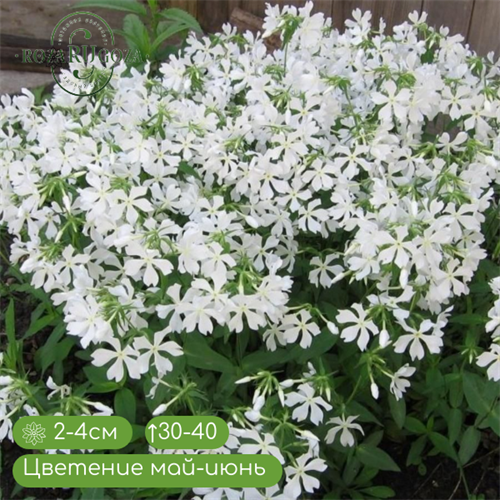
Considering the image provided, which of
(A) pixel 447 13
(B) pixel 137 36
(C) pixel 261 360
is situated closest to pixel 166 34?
(B) pixel 137 36

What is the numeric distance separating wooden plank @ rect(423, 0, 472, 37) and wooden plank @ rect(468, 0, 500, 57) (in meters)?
0.03

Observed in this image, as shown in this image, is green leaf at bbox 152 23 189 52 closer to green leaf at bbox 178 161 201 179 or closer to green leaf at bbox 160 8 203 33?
green leaf at bbox 160 8 203 33

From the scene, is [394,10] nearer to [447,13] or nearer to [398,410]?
[447,13]

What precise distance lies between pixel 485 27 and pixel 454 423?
1.82 meters

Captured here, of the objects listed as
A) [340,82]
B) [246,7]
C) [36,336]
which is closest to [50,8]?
[246,7]

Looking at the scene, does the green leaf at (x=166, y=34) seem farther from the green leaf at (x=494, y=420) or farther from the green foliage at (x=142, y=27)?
the green leaf at (x=494, y=420)

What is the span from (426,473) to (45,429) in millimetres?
1099

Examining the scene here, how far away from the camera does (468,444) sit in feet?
6.54

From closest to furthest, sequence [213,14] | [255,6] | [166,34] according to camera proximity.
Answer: [166,34], [255,6], [213,14]

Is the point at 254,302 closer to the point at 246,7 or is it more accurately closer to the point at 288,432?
the point at 288,432

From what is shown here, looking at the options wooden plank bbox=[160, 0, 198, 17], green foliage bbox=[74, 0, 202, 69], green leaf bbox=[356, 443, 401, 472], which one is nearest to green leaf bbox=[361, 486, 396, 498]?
green leaf bbox=[356, 443, 401, 472]

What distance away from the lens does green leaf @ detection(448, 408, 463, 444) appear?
6.47ft

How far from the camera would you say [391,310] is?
6.13ft

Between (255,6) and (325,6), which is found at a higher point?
(255,6)
